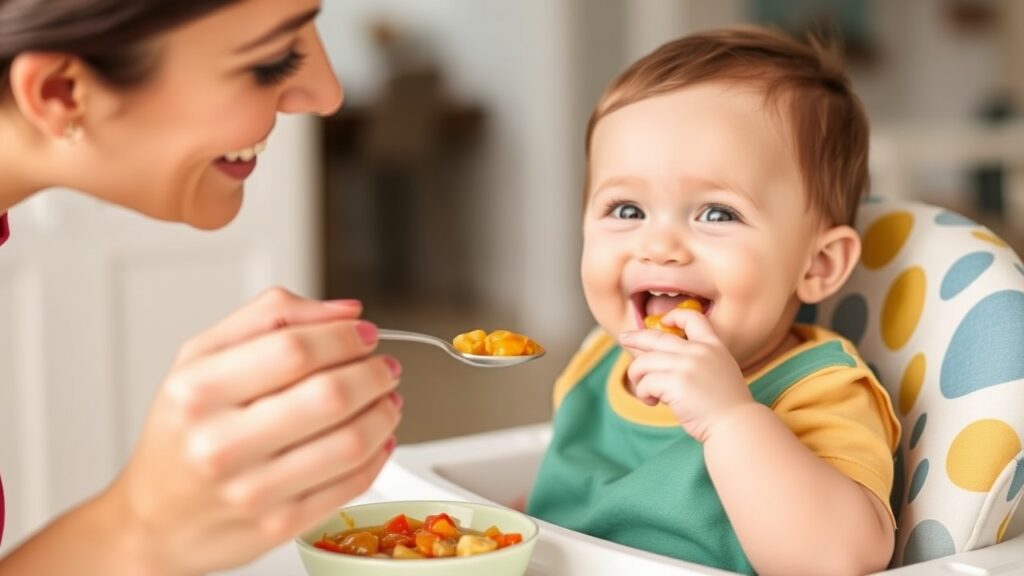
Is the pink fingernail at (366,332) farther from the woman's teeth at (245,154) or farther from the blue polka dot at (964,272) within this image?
the blue polka dot at (964,272)

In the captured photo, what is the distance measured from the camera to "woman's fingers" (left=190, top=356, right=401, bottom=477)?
0.65 metres

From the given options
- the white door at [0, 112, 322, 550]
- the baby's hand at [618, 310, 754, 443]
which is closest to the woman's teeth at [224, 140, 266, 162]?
the baby's hand at [618, 310, 754, 443]

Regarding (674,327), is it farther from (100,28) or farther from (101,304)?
(101,304)

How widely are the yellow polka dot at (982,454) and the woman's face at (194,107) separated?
2.03 feet

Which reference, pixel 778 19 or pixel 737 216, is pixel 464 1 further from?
pixel 737 216

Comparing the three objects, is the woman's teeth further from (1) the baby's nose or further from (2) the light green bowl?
(1) the baby's nose

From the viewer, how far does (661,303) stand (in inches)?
44.9

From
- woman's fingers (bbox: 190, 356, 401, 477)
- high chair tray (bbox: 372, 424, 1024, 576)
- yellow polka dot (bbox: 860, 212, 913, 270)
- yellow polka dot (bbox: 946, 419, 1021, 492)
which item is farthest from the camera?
yellow polka dot (bbox: 860, 212, 913, 270)

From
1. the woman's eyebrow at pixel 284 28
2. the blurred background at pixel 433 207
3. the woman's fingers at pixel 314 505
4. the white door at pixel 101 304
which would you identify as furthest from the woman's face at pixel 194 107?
the white door at pixel 101 304

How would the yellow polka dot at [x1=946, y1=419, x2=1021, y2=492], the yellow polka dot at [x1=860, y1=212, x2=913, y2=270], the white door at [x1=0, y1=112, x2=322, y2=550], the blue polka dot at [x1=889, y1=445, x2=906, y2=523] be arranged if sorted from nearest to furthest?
the yellow polka dot at [x1=946, y1=419, x2=1021, y2=492], the blue polka dot at [x1=889, y1=445, x2=906, y2=523], the yellow polka dot at [x1=860, y1=212, x2=913, y2=270], the white door at [x1=0, y1=112, x2=322, y2=550]

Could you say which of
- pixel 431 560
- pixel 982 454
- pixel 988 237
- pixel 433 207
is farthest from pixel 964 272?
pixel 433 207

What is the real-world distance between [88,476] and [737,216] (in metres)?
1.75

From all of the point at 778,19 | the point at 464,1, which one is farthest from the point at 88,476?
the point at 778,19

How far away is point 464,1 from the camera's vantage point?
243 inches
